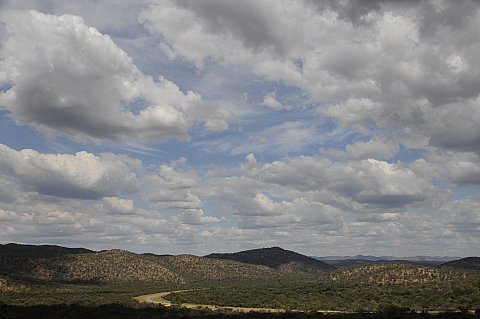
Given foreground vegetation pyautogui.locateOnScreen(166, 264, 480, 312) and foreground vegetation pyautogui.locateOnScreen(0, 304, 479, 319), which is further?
foreground vegetation pyautogui.locateOnScreen(166, 264, 480, 312)

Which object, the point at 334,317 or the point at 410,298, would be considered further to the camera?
the point at 410,298

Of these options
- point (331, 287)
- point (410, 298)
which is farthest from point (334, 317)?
point (331, 287)

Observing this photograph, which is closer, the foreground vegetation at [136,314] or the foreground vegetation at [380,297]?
the foreground vegetation at [136,314]

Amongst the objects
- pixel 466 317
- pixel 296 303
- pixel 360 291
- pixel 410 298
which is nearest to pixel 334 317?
pixel 466 317

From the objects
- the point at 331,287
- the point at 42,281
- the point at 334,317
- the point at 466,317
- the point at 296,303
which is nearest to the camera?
the point at 466,317

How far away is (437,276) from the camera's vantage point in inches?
5423

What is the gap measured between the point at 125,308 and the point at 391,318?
4553 centimetres

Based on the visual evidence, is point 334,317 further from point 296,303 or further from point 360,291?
point 360,291

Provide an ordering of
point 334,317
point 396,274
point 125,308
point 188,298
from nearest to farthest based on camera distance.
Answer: point 334,317 < point 125,308 < point 188,298 < point 396,274

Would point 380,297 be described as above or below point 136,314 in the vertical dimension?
above

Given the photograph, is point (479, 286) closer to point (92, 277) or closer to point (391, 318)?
point (391, 318)

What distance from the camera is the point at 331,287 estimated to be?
131 m

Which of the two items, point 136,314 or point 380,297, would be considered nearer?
point 136,314

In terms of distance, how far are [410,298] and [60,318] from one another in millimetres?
65368
